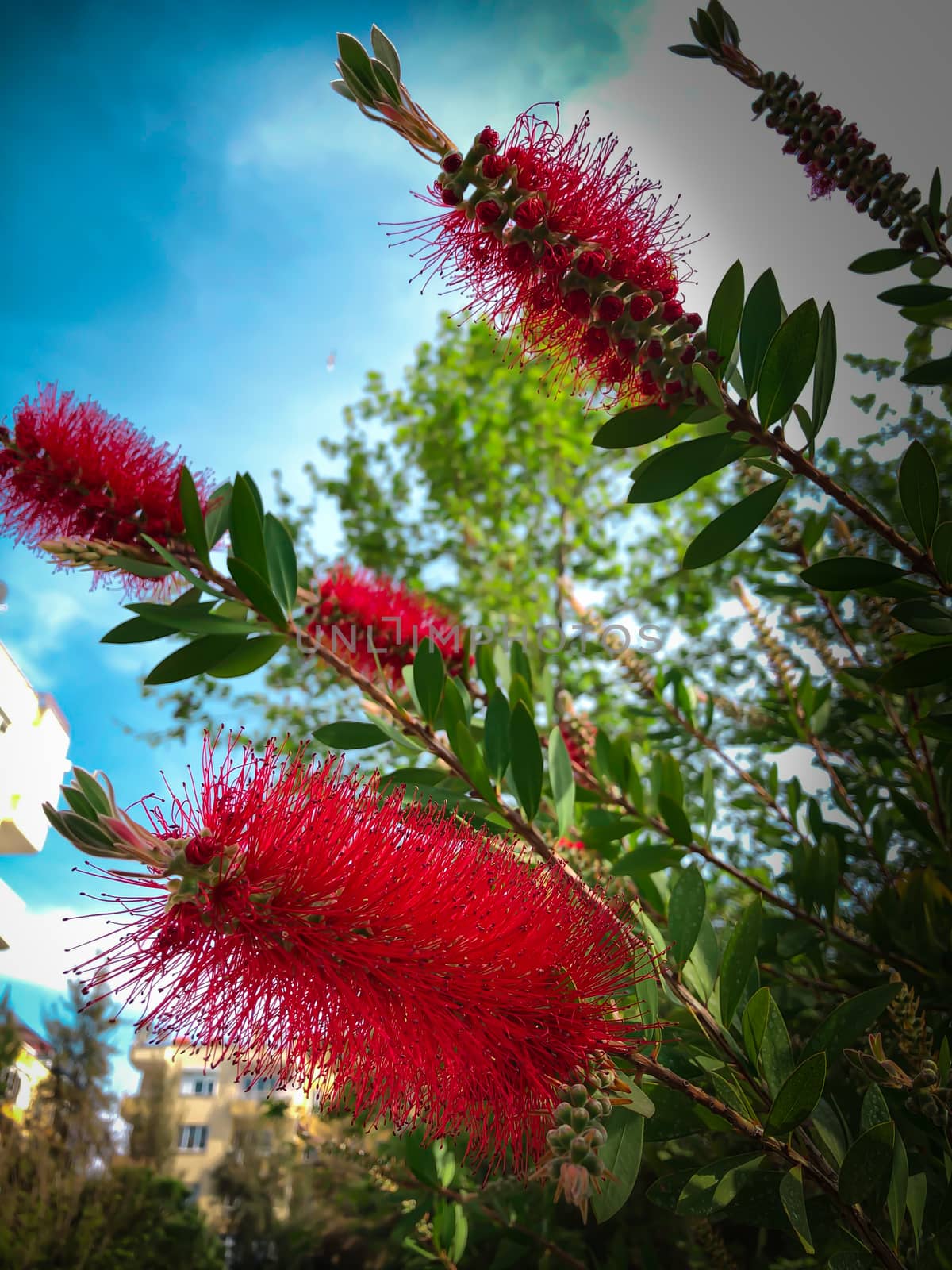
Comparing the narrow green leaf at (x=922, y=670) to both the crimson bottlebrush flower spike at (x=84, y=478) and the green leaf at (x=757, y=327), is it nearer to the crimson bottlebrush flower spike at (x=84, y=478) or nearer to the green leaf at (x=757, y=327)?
the green leaf at (x=757, y=327)

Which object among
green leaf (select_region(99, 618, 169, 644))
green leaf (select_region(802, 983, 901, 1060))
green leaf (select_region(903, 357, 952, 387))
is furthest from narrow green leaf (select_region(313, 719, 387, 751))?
green leaf (select_region(903, 357, 952, 387))

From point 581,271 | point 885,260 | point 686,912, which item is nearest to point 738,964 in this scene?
point 686,912

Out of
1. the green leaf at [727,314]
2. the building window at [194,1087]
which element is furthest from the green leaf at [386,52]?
the building window at [194,1087]

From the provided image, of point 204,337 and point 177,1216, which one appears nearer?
point 204,337

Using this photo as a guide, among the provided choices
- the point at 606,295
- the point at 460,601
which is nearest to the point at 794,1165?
the point at 606,295

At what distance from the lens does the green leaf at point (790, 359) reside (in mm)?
462

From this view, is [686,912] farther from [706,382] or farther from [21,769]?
[21,769]

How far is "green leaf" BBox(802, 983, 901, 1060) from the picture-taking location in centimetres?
44

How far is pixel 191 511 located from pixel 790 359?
450 millimetres

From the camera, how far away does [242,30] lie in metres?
2.29

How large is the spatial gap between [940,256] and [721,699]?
697mm

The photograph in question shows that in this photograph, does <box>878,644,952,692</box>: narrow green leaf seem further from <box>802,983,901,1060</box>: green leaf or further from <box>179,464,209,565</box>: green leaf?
<box>179,464,209,565</box>: green leaf

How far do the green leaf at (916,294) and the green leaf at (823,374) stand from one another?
0.30ft

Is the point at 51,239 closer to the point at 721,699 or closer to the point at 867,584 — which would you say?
the point at 721,699
